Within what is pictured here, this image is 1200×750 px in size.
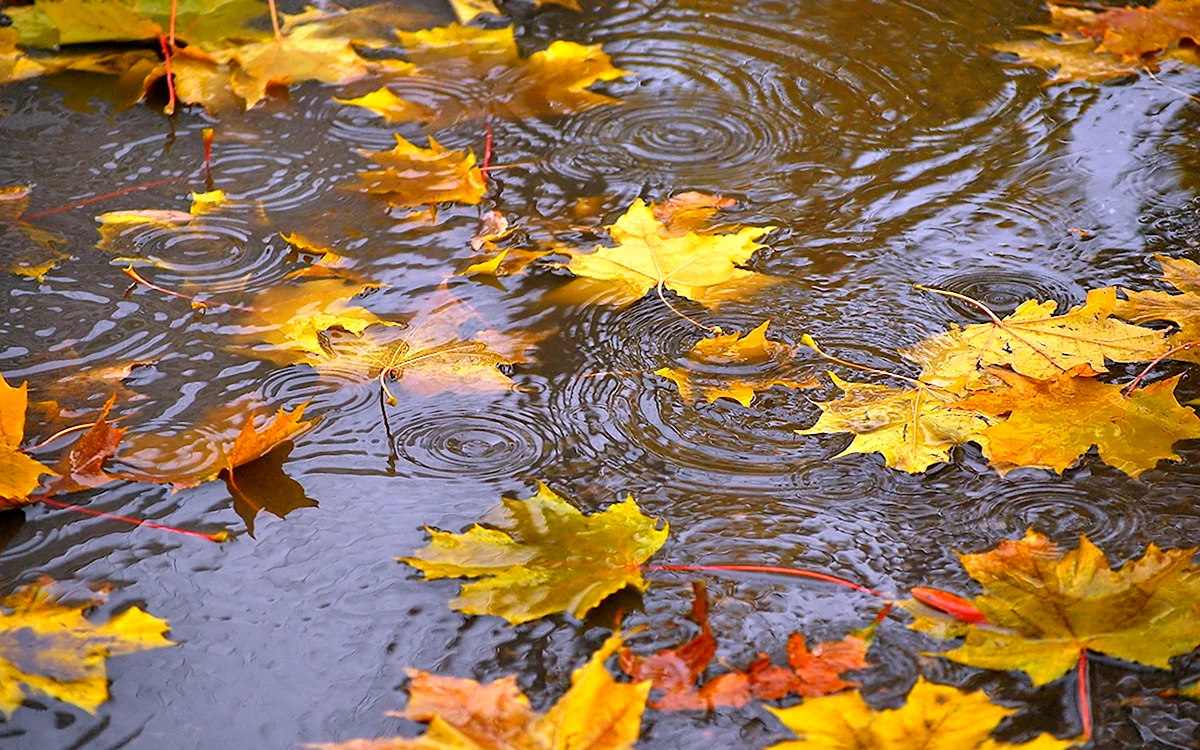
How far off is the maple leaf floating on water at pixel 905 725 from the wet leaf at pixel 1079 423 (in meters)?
0.45

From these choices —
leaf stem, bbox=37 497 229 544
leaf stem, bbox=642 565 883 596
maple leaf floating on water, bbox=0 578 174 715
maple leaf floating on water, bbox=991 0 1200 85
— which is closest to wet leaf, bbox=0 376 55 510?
leaf stem, bbox=37 497 229 544

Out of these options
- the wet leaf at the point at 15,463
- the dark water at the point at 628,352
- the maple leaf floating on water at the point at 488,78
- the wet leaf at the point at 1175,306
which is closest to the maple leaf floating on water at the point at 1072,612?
the dark water at the point at 628,352

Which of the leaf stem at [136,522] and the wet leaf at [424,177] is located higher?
the wet leaf at [424,177]

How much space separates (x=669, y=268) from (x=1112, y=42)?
4.56ft

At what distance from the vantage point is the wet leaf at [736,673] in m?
1.15

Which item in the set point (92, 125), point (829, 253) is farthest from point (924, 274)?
point (92, 125)

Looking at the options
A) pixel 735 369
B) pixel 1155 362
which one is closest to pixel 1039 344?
pixel 1155 362

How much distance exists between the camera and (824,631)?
48.2 inches

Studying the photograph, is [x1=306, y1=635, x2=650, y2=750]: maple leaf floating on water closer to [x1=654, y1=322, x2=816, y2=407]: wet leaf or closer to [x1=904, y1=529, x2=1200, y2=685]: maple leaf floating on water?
[x1=904, y1=529, x2=1200, y2=685]: maple leaf floating on water

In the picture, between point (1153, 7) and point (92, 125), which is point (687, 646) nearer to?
point (92, 125)

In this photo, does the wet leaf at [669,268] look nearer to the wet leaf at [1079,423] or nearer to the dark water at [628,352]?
the dark water at [628,352]

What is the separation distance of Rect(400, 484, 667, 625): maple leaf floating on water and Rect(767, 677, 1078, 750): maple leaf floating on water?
0.26m

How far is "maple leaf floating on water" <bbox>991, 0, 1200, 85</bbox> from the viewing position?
245cm

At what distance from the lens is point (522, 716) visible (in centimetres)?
111
